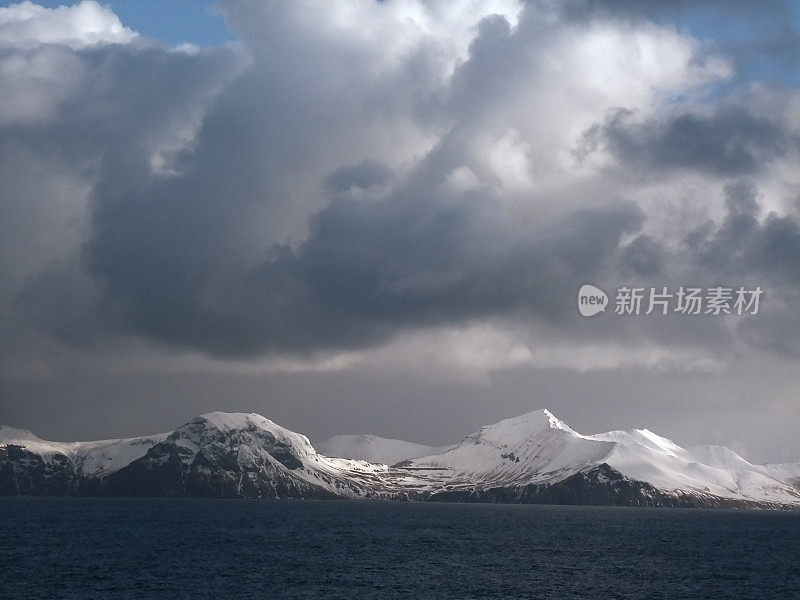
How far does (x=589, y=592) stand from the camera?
15088 centimetres

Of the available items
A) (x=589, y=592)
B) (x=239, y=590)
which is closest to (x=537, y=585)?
(x=589, y=592)

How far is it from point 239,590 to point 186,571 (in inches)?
1087

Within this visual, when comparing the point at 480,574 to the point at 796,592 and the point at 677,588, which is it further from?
the point at 796,592

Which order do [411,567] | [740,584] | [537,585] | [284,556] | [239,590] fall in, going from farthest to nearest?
[284,556]
[411,567]
[740,584]
[537,585]
[239,590]

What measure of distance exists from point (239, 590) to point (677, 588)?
75627 millimetres

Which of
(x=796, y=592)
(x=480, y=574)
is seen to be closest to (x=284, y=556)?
(x=480, y=574)

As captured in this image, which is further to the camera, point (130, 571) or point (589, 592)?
point (130, 571)

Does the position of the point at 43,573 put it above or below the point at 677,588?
below

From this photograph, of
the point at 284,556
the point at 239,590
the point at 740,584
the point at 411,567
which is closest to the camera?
the point at 239,590

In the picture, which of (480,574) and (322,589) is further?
(480,574)

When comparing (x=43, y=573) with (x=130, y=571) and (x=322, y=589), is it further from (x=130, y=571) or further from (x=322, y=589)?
(x=322, y=589)

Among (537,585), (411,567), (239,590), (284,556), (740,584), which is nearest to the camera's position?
(239,590)

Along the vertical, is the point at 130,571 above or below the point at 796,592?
below

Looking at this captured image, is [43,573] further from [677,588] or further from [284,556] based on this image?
[677,588]
